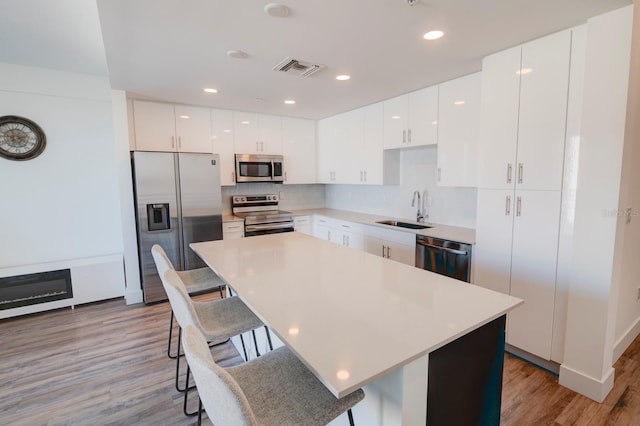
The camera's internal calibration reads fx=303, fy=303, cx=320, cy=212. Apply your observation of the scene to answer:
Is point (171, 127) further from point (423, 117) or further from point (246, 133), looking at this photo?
point (423, 117)

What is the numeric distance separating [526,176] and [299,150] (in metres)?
3.34

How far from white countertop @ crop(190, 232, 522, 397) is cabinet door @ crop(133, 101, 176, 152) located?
7.74 ft

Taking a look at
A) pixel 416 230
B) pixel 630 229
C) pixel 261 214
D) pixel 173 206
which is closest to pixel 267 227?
pixel 261 214

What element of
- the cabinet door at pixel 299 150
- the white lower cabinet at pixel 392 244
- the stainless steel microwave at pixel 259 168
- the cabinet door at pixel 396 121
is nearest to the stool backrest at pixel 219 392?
the white lower cabinet at pixel 392 244

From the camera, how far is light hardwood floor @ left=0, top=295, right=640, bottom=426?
184cm

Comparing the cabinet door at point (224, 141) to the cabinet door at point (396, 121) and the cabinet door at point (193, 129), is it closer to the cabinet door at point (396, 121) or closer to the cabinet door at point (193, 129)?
the cabinet door at point (193, 129)

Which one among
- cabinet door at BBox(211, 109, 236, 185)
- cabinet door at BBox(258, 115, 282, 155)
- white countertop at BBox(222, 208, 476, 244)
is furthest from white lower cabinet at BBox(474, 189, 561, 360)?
cabinet door at BBox(211, 109, 236, 185)

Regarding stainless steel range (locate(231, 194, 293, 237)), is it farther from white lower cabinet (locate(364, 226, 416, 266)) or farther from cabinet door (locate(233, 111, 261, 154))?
white lower cabinet (locate(364, 226, 416, 266))

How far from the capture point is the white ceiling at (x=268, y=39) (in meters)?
1.73

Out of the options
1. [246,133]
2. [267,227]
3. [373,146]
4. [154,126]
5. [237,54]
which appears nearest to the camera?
[237,54]

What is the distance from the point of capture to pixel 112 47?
7.15ft

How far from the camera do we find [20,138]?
11.0 ft

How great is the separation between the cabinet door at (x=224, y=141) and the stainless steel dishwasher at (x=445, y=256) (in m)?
2.70

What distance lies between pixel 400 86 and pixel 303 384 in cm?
298
